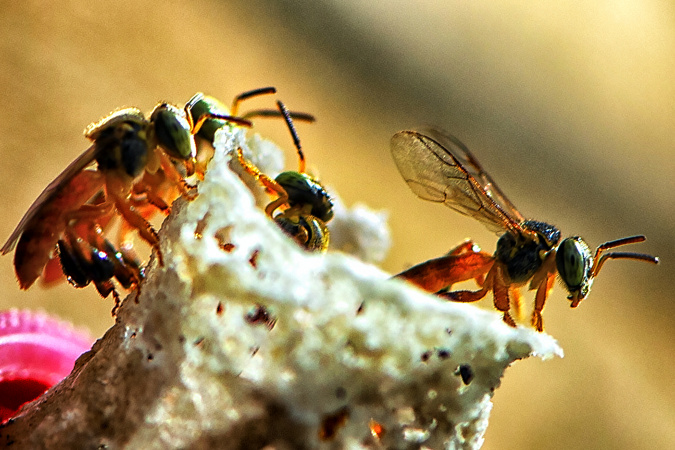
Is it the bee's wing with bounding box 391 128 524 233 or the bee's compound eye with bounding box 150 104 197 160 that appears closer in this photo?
the bee's compound eye with bounding box 150 104 197 160

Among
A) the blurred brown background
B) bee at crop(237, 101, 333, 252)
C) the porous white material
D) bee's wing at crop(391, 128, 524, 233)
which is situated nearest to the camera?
the porous white material

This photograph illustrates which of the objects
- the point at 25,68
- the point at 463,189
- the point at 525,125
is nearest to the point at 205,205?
the point at 463,189

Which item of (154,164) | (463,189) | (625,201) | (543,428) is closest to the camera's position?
(154,164)

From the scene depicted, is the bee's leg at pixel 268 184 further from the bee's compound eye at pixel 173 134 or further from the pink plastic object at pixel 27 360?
the pink plastic object at pixel 27 360

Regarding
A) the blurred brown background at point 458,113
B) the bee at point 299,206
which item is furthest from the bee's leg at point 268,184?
the blurred brown background at point 458,113

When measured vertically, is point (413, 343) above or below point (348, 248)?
below

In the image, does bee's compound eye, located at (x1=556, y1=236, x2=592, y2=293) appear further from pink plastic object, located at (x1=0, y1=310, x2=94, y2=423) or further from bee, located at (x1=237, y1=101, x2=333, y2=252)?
pink plastic object, located at (x1=0, y1=310, x2=94, y2=423)

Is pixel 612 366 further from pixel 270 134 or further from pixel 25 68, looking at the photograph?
pixel 25 68

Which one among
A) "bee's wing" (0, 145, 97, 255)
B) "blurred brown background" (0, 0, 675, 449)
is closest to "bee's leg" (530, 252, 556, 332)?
"bee's wing" (0, 145, 97, 255)
